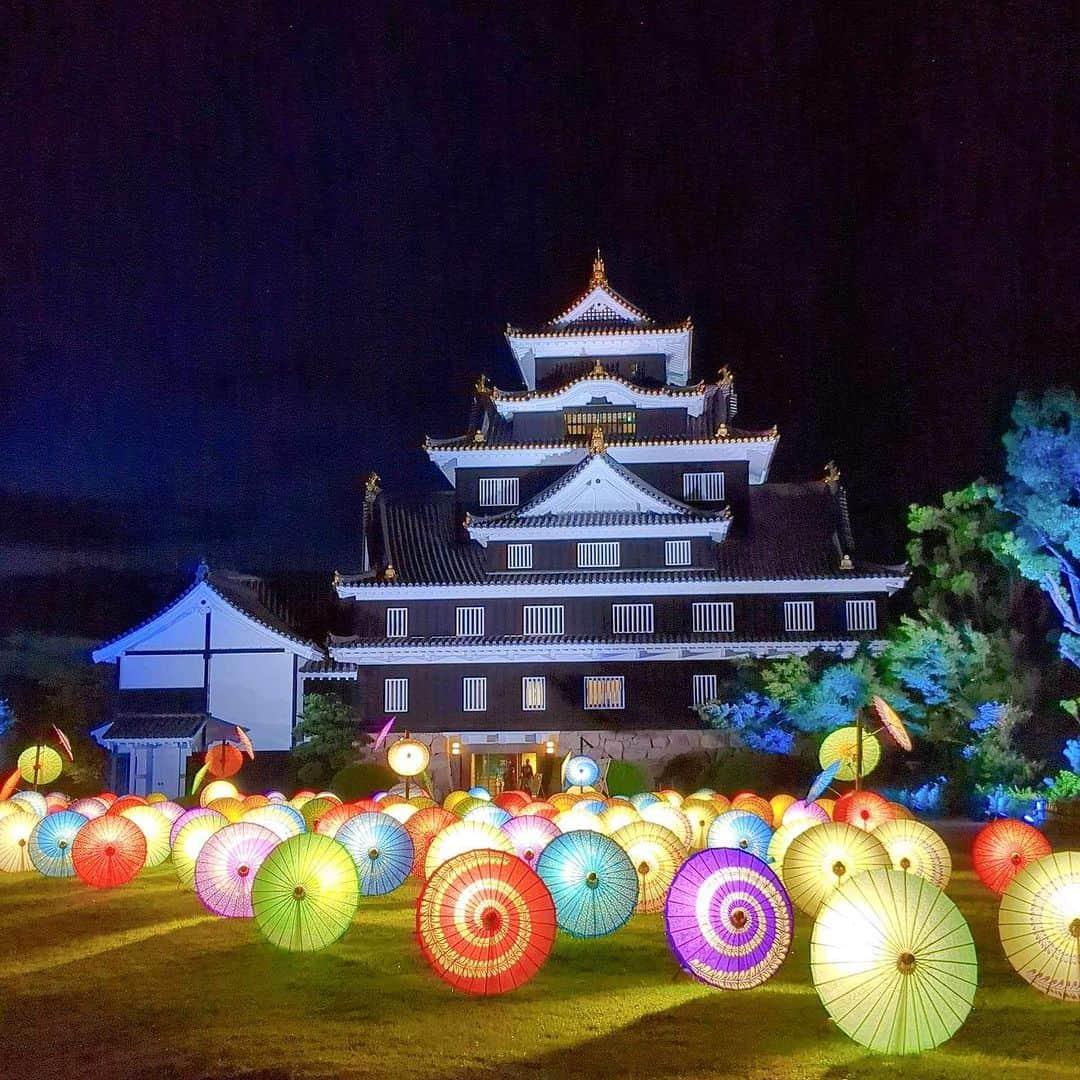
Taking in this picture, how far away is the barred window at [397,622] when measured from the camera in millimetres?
36406

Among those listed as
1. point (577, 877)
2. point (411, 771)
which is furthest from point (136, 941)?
point (411, 771)

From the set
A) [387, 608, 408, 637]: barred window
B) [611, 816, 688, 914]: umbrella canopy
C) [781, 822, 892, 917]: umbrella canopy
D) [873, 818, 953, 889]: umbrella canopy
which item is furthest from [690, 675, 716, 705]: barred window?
[781, 822, 892, 917]: umbrella canopy

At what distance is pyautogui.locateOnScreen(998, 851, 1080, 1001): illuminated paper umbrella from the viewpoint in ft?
33.3

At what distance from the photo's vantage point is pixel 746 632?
116 feet

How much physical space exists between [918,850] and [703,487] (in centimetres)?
2418

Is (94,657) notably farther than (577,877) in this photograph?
Yes

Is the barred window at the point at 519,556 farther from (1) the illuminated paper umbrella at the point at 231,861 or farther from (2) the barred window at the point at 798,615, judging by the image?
(1) the illuminated paper umbrella at the point at 231,861

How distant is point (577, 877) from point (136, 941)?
603cm

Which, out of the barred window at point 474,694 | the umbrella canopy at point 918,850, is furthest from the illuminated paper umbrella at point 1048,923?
the barred window at point 474,694

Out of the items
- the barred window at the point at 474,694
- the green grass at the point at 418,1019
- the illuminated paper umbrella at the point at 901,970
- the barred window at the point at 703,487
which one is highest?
the barred window at the point at 703,487

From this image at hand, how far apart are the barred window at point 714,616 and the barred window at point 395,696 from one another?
1033cm

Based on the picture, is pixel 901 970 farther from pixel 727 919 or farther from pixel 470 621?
pixel 470 621

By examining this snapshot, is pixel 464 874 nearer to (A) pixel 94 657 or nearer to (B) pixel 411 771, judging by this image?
(B) pixel 411 771

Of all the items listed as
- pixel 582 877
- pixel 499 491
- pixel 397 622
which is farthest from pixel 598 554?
pixel 582 877
